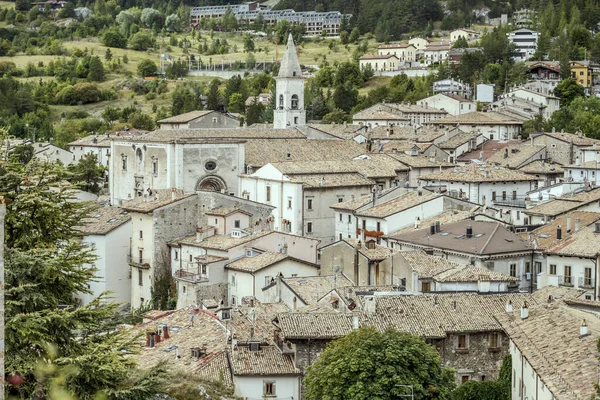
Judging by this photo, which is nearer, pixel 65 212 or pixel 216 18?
pixel 65 212

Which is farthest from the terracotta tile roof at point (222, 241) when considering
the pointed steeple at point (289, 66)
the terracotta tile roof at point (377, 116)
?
the terracotta tile roof at point (377, 116)

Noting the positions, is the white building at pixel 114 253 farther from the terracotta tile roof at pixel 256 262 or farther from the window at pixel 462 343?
the window at pixel 462 343

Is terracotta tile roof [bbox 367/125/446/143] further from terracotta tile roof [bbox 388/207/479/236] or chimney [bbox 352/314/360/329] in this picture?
chimney [bbox 352/314/360/329]

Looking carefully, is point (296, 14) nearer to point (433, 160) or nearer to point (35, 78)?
point (35, 78)

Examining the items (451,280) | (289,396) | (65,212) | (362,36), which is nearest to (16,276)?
(65,212)

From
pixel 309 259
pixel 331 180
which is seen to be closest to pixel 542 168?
pixel 331 180

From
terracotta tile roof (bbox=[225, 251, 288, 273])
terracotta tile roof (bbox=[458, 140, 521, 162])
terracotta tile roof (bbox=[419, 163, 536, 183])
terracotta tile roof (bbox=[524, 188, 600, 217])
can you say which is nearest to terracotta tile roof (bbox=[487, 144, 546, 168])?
terracotta tile roof (bbox=[458, 140, 521, 162])

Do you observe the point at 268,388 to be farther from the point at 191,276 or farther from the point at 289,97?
the point at 289,97
